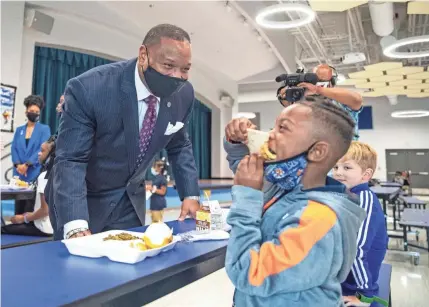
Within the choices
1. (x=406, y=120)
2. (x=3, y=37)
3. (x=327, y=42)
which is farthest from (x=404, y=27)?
(x=3, y=37)

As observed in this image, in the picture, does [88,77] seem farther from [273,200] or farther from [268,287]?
[268,287]

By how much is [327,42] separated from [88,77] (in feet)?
31.8

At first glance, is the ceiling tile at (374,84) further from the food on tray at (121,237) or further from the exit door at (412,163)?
the food on tray at (121,237)

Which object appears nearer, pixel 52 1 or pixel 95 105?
pixel 95 105

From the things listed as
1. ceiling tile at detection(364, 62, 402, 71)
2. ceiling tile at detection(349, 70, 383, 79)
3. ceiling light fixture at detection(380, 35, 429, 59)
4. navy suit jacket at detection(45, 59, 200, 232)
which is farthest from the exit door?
navy suit jacket at detection(45, 59, 200, 232)

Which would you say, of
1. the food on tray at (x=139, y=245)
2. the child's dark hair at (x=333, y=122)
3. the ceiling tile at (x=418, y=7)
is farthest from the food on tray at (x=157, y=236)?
the ceiling tile at (x=418, y=7)

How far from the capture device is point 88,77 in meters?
1.28

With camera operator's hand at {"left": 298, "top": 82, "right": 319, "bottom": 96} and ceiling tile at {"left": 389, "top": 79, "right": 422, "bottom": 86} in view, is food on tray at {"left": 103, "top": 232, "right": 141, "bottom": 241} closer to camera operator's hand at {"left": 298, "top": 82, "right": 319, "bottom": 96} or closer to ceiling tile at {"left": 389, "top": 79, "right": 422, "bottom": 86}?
camera operator's hand at {"left": 298, "top": 82, "right": 319, "bottom": 96}

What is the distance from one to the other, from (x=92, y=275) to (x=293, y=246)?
422 mm

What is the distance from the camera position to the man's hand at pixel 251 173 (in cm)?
76

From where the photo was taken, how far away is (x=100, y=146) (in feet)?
4.27

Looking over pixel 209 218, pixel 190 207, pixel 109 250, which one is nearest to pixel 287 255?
pixel 109 250

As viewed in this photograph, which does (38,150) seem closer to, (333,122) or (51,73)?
(333,122)

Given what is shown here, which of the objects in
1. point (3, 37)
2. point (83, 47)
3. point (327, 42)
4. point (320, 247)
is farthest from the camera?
point (327, 42)
